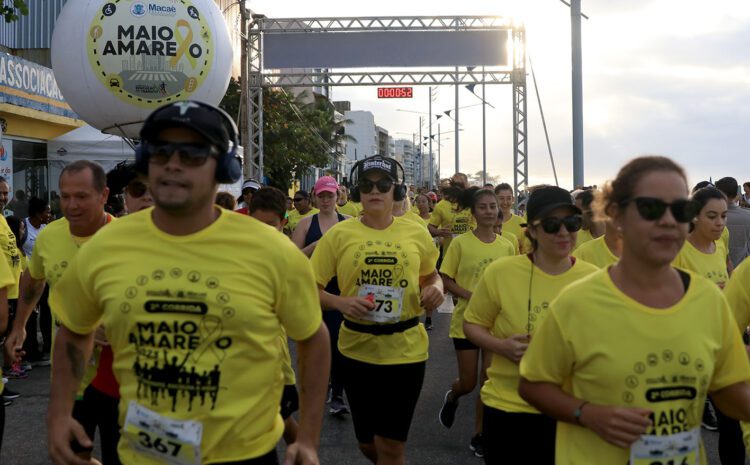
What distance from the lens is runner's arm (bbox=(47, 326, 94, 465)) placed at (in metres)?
2.87

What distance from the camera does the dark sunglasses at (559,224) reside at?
4152mm

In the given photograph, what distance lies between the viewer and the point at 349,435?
272 inches

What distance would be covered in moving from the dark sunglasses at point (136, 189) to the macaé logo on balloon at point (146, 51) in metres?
3.53

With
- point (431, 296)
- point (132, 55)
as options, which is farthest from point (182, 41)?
point (431, 296)

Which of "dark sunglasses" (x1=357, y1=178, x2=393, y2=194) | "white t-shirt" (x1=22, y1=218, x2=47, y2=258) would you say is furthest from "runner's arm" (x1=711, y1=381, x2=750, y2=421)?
"white t-shirt" (x1=22, y1=218, x2=47, y2=258)

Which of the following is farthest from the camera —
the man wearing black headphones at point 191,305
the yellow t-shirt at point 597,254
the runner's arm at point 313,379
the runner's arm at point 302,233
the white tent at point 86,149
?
the white tent at point 86,149

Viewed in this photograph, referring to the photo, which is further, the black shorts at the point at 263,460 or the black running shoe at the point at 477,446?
the black running shoe at the point at 477,446

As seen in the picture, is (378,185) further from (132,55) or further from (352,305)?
(132,55)

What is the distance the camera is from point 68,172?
4730mm

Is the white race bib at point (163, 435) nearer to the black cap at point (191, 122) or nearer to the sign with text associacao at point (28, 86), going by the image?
the black cap at point (191, 122)

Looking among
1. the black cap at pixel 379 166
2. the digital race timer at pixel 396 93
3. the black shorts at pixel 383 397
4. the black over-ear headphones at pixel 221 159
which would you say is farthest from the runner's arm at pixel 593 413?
the digital race timer at pixel 396 93

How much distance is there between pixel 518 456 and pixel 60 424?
2291mm

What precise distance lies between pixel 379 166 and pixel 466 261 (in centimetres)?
183

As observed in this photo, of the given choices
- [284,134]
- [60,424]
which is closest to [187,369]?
[60,424]
